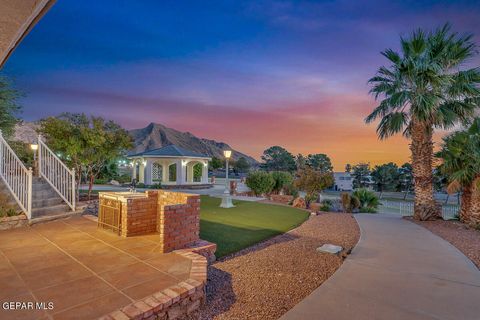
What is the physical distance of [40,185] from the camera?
6340 mm

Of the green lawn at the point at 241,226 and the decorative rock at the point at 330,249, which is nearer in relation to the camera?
the decorative rock at the point at 330,249

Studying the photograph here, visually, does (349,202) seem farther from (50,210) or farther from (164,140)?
(164,140)

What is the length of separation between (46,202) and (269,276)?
6019mm

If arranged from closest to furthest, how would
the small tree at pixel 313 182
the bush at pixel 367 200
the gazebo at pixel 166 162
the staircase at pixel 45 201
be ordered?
1. the staircase at pixel 45 201
2. the bush at pixel 367 200
3. the small tree at pixel 313 182
4. the gazebo at pixel 166 162

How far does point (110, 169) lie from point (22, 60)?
13.6 meters

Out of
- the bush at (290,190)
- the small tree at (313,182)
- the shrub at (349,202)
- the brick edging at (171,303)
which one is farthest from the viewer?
the bush at (290,190)

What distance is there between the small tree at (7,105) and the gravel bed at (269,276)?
10.1 m

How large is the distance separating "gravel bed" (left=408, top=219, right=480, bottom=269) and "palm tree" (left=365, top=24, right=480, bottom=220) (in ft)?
2.42

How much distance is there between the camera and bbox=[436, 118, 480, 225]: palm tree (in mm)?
7090

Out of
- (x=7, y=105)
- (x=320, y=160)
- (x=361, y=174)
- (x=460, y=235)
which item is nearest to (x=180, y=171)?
(x=7, y=105)

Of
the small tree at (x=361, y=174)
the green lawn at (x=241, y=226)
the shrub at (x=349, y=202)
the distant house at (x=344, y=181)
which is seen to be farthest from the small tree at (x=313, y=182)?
the distant house at (x=344, y=181)

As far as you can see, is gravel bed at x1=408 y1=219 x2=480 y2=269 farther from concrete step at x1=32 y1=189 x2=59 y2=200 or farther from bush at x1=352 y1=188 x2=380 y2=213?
concrete step at x1=32 y1=189 x2=59 y2=200

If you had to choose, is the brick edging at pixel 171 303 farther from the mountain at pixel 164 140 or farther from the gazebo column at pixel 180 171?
the mountain at pixel 164 140

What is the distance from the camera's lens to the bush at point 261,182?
1469 centimetres
